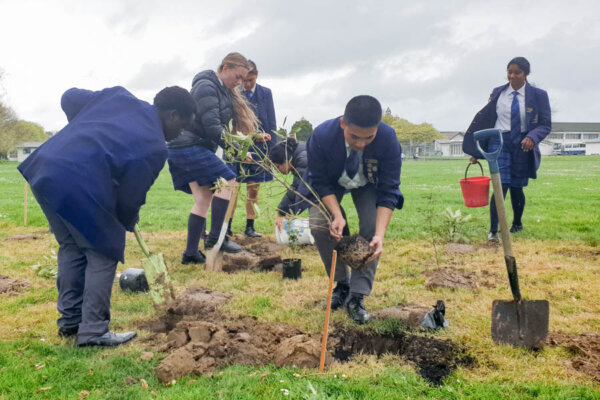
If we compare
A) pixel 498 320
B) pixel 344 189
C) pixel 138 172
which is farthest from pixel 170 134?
pixel 498 320

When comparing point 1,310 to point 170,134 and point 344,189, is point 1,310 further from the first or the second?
point 344,189

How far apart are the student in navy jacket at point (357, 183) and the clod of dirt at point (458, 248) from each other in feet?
6.78

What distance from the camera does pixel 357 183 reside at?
358cm

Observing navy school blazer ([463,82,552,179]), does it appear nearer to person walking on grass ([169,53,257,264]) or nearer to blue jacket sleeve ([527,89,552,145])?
blue jacket sleeve ([527,89,552,145])

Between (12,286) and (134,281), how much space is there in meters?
1.11

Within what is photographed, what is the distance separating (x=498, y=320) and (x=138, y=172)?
94.1 inches

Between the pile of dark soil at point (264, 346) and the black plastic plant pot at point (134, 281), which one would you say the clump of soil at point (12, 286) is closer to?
the black plastic plant pot at point (134, 281)

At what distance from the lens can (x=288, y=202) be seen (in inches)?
228

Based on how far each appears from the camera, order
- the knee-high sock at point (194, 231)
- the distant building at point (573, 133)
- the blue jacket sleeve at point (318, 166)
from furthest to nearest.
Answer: the distant building at point (573, 133) < the knee-high sock at point (194, 231) < the blue jacket sleeve at point (318, 166)

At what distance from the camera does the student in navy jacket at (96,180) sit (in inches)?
107

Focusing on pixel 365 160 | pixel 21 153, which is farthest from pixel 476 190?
pixel 21 153

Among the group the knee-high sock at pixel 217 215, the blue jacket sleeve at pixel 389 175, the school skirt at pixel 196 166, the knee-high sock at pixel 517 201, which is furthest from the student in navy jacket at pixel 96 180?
the knee-high sock at pixel 517 201

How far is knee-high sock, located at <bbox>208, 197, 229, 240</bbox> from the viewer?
5219 millimetres

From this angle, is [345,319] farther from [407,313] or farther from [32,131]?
[32,131]
